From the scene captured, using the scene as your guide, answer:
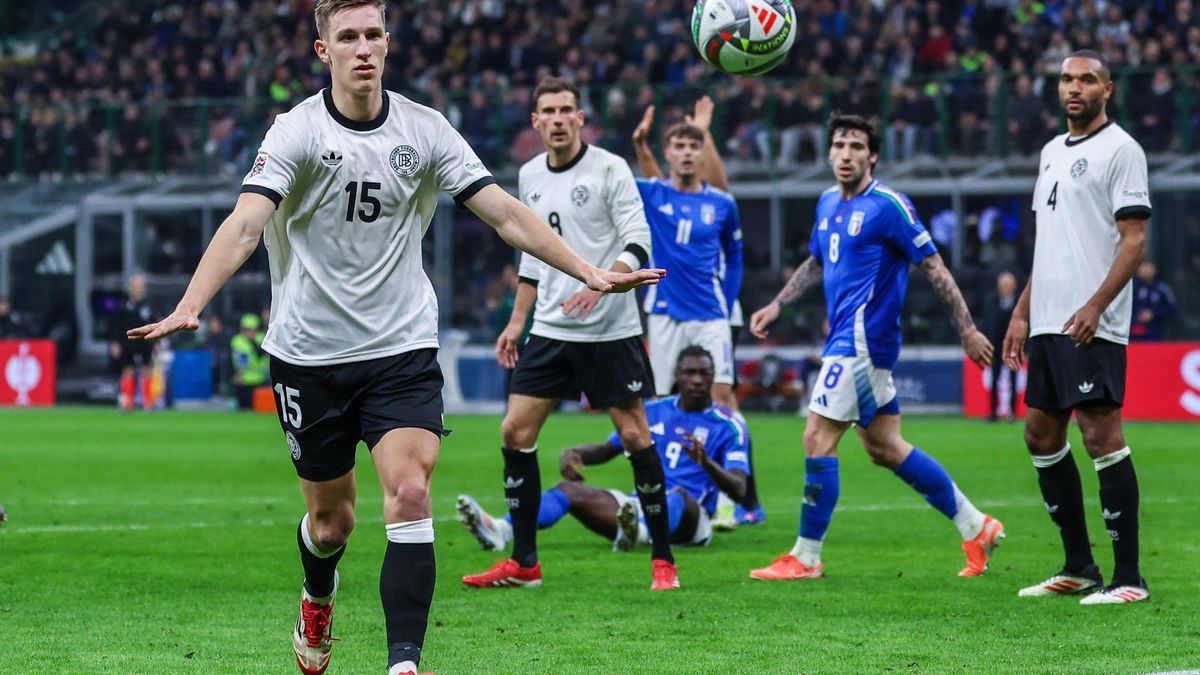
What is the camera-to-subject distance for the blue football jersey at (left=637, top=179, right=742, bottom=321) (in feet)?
35.4

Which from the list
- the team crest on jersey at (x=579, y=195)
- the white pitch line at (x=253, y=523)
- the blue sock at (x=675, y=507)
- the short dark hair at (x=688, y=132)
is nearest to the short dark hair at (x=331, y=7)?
the team crest on jersey at (x=579, y=195)

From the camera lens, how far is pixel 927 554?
9039 mm

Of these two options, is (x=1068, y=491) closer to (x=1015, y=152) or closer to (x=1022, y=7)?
(x=1015, y=152)

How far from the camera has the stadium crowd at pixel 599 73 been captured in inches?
955

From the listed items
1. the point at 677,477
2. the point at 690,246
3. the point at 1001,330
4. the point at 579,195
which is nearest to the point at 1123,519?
the point at 579,195

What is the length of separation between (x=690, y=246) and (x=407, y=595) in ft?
20.0

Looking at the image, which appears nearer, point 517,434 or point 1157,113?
point 517,434

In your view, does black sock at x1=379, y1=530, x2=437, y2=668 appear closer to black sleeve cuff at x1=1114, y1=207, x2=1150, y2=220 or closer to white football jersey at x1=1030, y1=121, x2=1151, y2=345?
white football jersey at x1=1030, y1=121, x2=1151, y2=345

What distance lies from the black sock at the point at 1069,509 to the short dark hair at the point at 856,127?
1714 mm

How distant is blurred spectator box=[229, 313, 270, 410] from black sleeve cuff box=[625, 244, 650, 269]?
19.5m

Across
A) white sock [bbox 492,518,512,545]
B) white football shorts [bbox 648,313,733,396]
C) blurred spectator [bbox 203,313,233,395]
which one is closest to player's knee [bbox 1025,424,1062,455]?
white sock [bbox 492,518,512,545]

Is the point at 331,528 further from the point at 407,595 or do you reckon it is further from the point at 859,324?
the point at 859,324

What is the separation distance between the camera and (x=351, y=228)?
5387mm

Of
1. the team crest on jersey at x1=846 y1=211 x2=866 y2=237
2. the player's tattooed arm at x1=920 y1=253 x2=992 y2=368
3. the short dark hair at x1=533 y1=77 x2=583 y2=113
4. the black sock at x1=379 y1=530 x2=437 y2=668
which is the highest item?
the short dark hair at x1=533 y1=77 x2=583 y2=113
